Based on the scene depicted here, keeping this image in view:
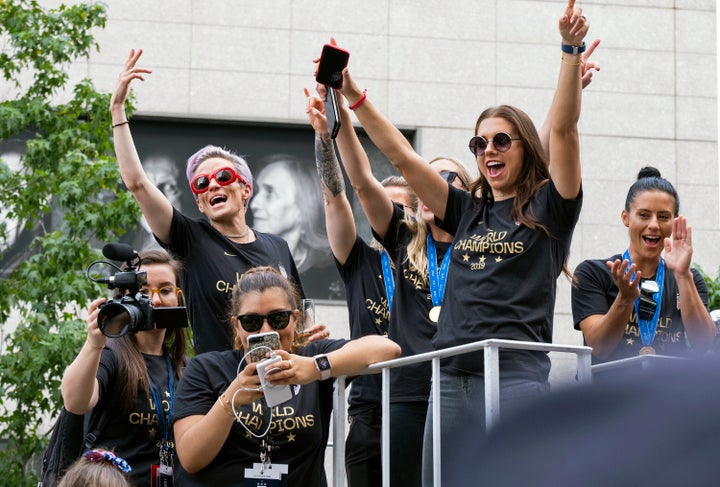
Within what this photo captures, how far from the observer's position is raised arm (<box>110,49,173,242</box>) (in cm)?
502

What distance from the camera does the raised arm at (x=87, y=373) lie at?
175 inches

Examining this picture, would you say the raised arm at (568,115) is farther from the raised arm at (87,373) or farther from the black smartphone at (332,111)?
the raised arm at (87,373)

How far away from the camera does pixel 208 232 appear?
5.15 metres

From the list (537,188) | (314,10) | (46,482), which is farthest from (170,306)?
(314,10)

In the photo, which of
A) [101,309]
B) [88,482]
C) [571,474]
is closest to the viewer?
[571,474]

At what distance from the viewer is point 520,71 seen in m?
13.7

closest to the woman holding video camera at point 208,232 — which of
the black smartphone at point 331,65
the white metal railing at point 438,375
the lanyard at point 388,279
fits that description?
the lanyard at point 388,279

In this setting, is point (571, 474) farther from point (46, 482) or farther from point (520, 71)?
point (520, 71)

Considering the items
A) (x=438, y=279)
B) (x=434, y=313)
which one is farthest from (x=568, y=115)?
(x=434, y=313)

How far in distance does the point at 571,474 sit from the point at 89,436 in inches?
163

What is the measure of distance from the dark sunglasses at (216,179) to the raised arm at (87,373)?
36.6 inches

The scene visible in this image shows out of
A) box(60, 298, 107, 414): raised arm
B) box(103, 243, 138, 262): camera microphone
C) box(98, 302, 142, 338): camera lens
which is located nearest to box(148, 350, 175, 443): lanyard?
box(60, 298, 107, 414): raised arm

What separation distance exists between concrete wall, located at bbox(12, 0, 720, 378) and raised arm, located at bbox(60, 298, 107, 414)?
825 cm

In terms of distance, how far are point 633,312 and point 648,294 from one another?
4.3 inches
